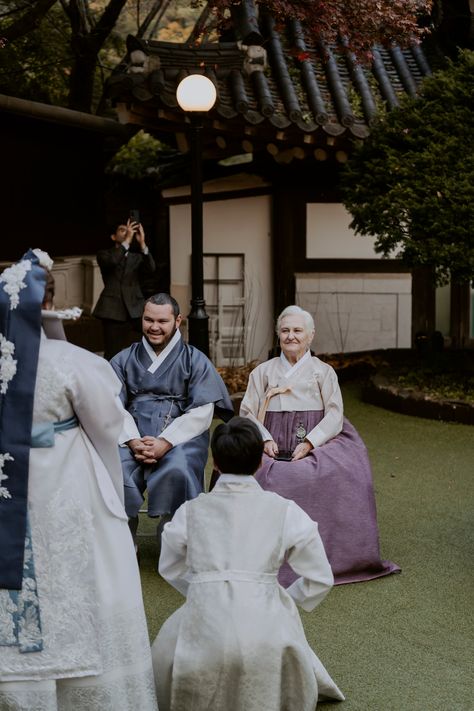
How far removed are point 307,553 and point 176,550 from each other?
17.3 inches

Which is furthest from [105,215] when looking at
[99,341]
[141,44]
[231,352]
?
[141,44]

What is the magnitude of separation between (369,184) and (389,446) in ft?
8.30

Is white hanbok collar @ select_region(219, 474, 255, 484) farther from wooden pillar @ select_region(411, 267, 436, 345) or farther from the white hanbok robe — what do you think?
wooden pillar @ select_region(411, 267, 436, 345)

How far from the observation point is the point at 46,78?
44.8ft

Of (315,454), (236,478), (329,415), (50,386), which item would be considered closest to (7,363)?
A: (50,386)

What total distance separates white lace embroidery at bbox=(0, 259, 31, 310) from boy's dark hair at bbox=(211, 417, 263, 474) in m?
0.78

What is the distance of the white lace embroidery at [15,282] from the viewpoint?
10.4ft

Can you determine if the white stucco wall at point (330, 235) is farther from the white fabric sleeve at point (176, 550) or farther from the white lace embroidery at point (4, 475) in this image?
the white lace embroidery at point (4, 475)

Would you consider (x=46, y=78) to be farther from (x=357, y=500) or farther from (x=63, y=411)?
(x=63, y=411)

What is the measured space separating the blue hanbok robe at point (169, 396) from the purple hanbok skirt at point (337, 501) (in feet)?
1.28

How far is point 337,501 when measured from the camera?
16.7 feet

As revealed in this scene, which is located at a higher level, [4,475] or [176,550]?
[4,475]

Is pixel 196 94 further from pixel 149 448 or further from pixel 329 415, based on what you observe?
pixel 149 448

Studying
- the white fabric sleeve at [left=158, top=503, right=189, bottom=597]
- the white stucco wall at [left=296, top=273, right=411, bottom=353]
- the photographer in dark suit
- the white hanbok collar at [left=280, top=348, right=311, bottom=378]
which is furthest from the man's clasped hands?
the white stucco wall at [left=296, top=273, right=411, bottom=353]
